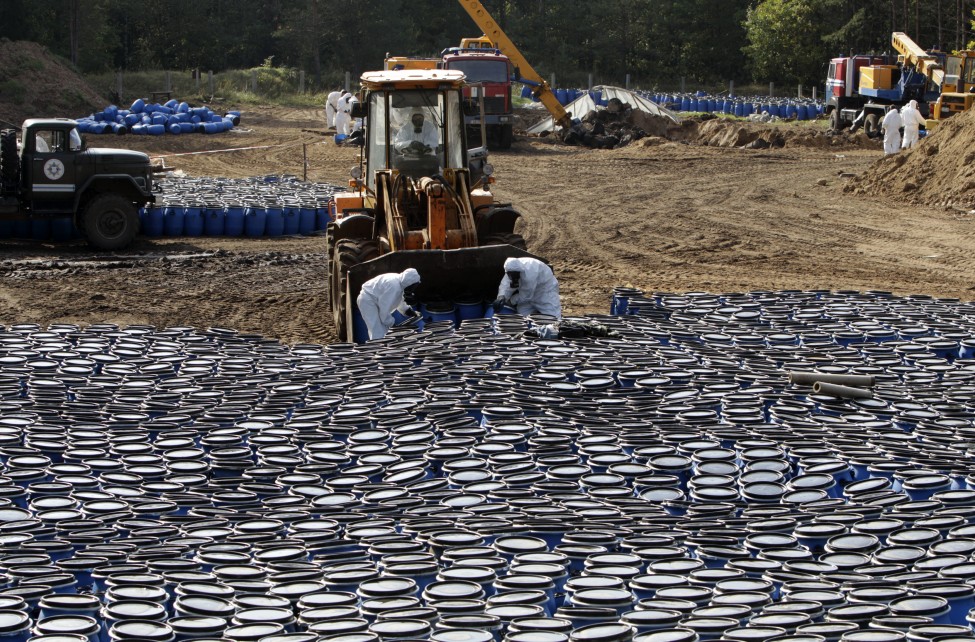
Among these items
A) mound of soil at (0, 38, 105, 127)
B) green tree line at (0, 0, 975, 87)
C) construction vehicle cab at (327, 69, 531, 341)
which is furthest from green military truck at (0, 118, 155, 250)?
green tree line at (0, 0, 975, 87)

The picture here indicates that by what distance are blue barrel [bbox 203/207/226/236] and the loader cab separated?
324 inches

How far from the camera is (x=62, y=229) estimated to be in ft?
65.7

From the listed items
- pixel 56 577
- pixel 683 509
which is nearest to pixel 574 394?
pixel 683 509

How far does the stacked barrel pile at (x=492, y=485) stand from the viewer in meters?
4.86

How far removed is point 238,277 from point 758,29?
47301 mm

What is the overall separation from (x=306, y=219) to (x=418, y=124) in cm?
846

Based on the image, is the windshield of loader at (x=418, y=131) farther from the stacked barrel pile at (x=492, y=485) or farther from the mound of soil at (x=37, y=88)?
the mound of soil at (x=37, y=88)

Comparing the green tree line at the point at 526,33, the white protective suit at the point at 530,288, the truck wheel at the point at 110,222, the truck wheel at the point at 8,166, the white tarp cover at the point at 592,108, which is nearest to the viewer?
the white protective suit at the point at 530,288

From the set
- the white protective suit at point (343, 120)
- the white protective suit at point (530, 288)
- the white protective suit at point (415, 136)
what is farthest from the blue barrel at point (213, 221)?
the white protective suit at point (343, 120)

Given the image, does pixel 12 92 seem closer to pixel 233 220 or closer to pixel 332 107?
pixel 332 107

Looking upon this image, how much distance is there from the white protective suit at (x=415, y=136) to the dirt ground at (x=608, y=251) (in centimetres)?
264

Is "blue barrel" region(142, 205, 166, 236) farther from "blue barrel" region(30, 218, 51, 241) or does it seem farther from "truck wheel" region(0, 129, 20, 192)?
"truck wheel" region(0, 129, 20, 192)

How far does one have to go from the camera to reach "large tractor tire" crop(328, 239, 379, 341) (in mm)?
12695

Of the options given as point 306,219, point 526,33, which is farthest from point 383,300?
point 526,33
